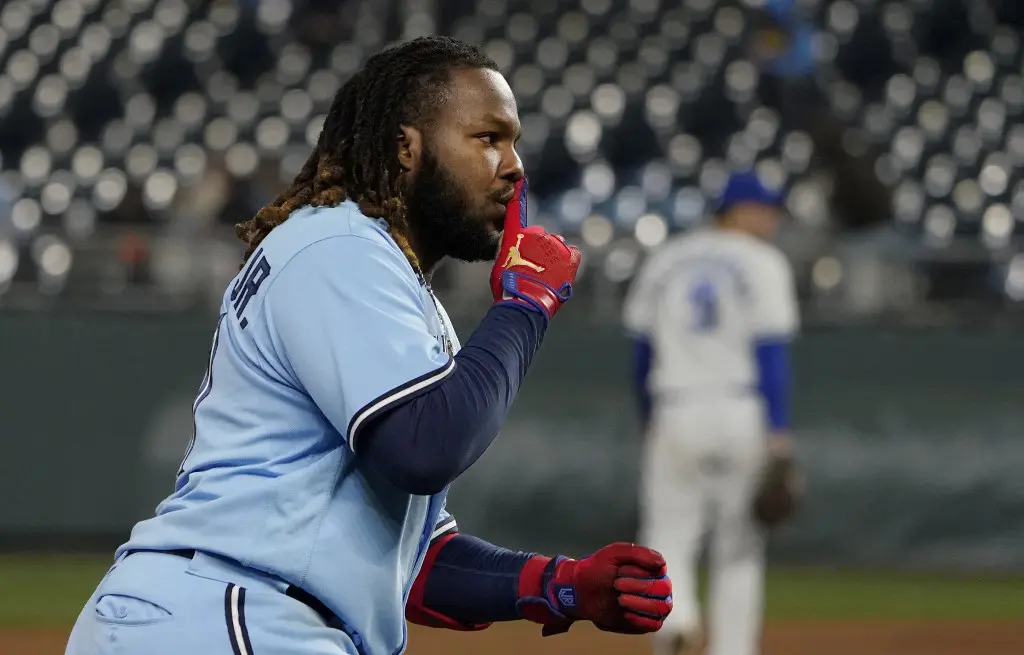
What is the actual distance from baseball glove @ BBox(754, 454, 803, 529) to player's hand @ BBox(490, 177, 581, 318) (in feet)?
12.6

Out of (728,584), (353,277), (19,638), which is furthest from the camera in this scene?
(19,638)

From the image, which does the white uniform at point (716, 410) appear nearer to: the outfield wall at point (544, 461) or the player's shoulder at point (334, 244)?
the outfield wall at point (544, 461)

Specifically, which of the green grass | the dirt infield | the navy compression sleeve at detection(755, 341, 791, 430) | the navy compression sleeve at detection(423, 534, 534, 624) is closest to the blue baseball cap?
the navy compression sleeve at detection(755, 341, 791, 430)

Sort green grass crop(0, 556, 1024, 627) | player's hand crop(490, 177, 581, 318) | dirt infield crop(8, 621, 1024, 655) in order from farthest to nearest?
green grass crop(0, 556, 1024, 627), dirt infield crop(8, 621, 1024, 655), player's hand crop(490, 177, 581, 318)

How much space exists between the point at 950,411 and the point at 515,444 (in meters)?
2.71

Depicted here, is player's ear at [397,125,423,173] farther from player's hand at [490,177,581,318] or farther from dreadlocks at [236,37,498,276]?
player's hand at [490,177,581,318]

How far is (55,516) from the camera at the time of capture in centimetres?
888

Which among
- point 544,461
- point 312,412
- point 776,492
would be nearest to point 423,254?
point 312,412

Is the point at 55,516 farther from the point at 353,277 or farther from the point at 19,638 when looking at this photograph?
the point at 353,277

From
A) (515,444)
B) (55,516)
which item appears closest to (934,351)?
(515,444)

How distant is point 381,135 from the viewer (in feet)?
7.55

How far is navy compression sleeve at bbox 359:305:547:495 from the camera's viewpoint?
79.2 inches

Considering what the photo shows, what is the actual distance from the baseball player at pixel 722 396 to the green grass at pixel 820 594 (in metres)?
1.75

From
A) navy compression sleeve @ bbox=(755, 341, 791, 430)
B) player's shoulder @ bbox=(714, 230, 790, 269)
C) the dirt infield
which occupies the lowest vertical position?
the dirt infield
